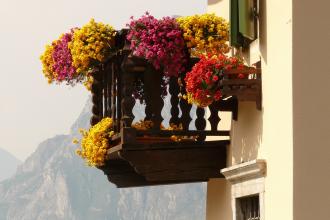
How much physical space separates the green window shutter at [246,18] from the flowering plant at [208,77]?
384 millimetres

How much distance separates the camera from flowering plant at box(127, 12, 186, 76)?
13.4 m

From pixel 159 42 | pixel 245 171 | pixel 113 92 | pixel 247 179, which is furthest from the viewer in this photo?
pixel 113 92

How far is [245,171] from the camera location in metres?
13.0

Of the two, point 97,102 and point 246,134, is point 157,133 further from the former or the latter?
point 97,102

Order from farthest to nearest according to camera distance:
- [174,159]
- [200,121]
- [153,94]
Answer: [200,121]
[174,159]
[153,94]

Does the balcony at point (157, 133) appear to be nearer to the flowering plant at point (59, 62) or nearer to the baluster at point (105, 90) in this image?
the baluster at point (105, 90)

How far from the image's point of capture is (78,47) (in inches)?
570

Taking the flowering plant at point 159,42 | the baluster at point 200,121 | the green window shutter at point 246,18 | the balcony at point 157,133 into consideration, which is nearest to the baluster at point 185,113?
the balcony at point 157,133

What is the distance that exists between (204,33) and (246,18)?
3.20ft

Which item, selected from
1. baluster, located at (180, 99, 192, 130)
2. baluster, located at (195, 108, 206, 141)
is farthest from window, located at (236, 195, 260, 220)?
baluster, located at (180, 99, 192, 130)

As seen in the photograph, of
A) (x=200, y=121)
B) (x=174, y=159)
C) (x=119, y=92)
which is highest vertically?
(x=119, y=92)

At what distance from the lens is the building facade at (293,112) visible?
36.5ft

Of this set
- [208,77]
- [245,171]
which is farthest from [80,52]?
[245,171]

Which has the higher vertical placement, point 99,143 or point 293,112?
point 293,112
